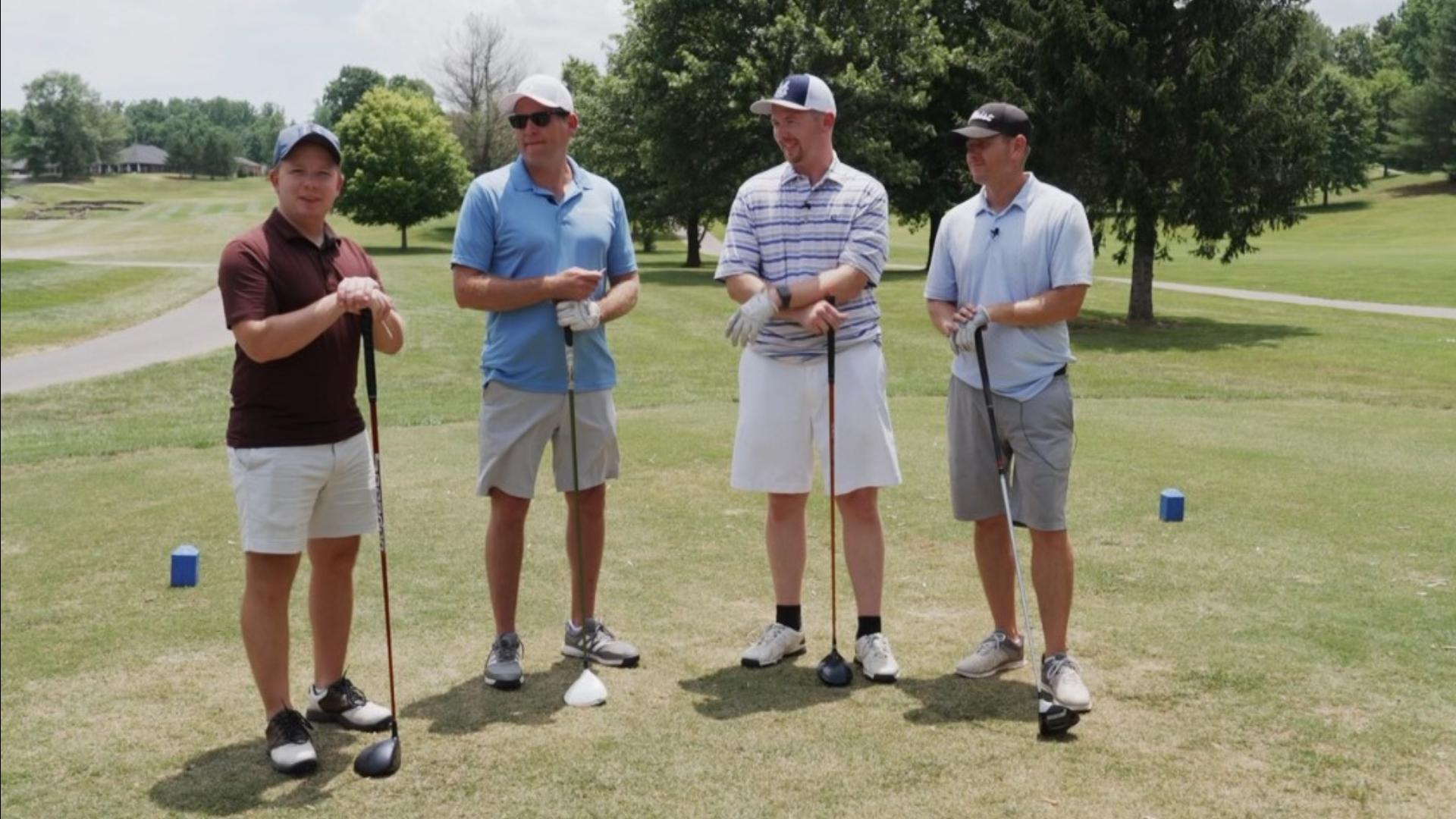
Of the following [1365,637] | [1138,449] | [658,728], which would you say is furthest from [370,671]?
[1138,449]

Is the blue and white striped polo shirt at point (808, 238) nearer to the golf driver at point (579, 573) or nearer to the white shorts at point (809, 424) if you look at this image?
the white shorts at point (809, 424)

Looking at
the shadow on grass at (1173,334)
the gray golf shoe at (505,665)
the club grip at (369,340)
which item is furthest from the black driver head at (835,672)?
the shadow on grass at (1173,334)

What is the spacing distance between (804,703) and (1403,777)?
2.06 m

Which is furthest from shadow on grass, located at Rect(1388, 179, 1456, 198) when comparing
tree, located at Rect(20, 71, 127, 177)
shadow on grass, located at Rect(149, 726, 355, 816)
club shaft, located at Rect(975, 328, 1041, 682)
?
tree, located at Rect(20, 71, 127, 177)

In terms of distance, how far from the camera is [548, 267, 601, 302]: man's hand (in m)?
5.22

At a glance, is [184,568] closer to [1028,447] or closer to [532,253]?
[532,253]

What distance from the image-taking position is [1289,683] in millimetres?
5184

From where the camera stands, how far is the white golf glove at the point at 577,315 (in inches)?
208

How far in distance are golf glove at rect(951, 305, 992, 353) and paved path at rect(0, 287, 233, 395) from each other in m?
17.2

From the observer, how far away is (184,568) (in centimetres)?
717

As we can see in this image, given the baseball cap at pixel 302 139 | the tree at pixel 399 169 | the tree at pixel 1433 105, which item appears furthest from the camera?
the tree at pixel 399 169

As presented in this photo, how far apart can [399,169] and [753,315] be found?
59196mm

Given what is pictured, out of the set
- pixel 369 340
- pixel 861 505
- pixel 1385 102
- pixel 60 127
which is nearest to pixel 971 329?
pixel 861 505

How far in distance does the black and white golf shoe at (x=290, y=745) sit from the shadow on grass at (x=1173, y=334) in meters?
18.1
